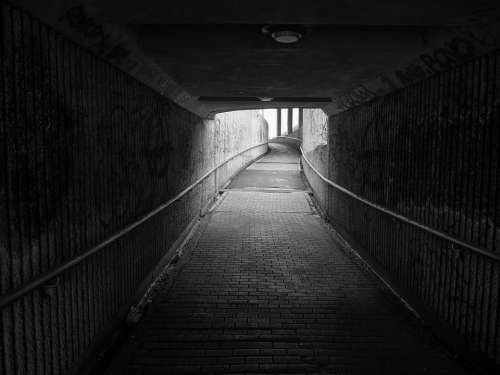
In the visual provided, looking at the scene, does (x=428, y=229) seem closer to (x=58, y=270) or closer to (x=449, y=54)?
(x=449, y=54)

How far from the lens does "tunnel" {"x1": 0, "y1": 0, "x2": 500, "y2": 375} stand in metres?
2.90

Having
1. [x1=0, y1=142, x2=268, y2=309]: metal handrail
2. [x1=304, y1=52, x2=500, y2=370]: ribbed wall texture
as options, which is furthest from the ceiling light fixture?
[x1=0, y1=142, x2=268, y2=309]: metal handrail

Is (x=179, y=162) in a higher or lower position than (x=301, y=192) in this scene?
higher

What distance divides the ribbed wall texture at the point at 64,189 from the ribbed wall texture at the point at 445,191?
3.44m

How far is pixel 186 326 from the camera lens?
454 centimetres

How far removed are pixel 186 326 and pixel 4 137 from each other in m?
2.88

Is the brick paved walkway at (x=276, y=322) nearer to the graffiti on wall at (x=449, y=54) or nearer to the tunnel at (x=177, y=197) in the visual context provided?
the tunnel at (x=177, y=197)

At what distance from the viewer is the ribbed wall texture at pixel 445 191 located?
11.3ft

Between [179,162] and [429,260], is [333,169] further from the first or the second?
[429,260]

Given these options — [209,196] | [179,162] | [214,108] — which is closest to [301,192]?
[209,196]

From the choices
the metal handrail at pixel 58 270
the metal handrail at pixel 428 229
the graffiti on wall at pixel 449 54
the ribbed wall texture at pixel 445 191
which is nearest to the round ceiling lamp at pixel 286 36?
the graffiti on wall at pixel 449 54

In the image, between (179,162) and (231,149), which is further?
(231,149)

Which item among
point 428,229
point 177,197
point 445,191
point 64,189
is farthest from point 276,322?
point 177,197

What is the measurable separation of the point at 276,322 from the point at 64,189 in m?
2.77
